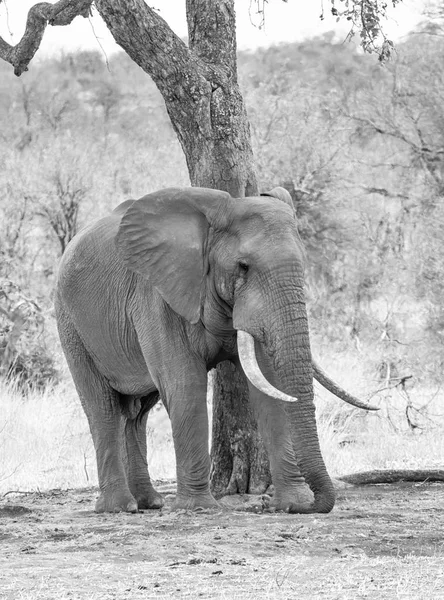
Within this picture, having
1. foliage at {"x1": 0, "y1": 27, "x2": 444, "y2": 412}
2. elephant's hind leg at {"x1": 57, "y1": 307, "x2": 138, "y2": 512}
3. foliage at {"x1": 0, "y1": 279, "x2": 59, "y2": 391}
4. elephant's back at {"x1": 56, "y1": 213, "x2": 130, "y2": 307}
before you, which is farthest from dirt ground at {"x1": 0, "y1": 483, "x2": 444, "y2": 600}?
foliage at {"x1": 0, "y1": 27, "x2": 444, "y2": 412}

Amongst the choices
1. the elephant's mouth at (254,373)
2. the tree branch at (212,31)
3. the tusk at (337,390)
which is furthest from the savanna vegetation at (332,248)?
the tree branch at (212,31)

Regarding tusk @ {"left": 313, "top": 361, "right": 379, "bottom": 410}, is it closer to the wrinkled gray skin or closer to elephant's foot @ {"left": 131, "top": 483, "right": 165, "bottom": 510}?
the wrinkled gray skin

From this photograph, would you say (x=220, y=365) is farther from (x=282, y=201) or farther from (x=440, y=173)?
(x=440, y=173)

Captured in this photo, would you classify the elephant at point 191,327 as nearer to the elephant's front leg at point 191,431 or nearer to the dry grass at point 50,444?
the elephant's front leg at point 191,431

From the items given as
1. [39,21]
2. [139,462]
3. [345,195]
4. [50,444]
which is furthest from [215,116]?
[345,195]

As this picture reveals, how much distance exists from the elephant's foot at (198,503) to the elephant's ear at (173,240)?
1.08m

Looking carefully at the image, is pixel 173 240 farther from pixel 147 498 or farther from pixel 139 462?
pixel 147 498

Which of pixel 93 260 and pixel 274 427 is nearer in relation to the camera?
pixel 274 427

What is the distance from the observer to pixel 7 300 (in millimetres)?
13406

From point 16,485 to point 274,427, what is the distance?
10.2 feet

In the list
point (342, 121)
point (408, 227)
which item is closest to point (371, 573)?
point (408, 227)

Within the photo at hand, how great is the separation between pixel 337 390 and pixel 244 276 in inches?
33.9

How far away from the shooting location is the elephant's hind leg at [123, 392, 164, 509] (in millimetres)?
8265

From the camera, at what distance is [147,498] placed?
826 centimetres
